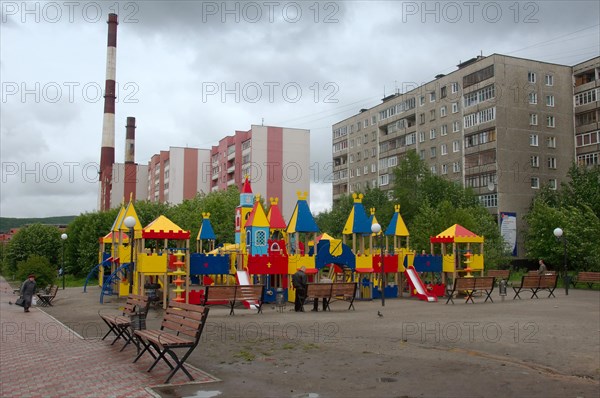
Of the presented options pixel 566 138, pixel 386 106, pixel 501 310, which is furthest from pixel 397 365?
pixel 386 106

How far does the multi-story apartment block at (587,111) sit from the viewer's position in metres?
52.2

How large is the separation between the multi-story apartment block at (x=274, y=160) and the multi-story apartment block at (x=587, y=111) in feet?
100

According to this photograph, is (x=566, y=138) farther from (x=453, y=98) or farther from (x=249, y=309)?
(x=249, y=309)

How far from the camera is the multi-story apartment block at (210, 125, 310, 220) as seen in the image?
6806 cm

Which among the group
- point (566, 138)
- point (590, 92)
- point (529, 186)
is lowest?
point (529, 186)

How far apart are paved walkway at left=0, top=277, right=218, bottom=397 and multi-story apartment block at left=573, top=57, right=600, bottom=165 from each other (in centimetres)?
5169

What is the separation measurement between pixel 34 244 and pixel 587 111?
174 ft

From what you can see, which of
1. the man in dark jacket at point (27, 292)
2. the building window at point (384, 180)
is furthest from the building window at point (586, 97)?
the man in dark jacket at point (27, 292)

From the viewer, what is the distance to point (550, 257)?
137 feet

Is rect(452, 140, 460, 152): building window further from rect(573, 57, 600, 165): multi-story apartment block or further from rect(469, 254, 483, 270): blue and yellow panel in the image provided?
rect(469, 254, 483, 270): blue and yellow panel

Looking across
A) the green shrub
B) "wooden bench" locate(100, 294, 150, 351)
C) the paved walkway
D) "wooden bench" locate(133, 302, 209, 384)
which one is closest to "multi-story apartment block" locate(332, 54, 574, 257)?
the green shrub

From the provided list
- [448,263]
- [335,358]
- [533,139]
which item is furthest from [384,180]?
[335,358]

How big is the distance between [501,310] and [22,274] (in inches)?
793

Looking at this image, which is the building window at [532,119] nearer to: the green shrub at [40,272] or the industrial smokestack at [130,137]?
the green shrub at [40,272]
